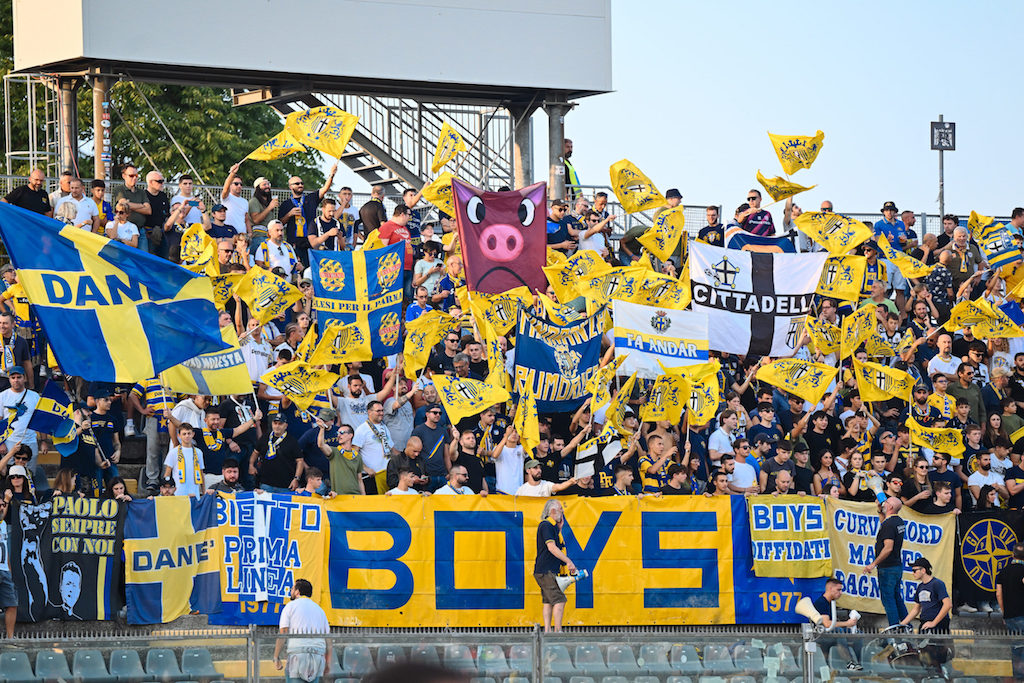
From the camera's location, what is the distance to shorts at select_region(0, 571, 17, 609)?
1448 centimetres

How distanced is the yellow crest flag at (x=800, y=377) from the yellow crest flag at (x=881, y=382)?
66 centimetres

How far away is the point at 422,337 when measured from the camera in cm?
1722

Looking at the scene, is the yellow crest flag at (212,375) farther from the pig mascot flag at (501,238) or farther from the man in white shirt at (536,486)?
the pig mascot flag at (501,238)

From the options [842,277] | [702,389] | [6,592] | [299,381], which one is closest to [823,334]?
[842,277]

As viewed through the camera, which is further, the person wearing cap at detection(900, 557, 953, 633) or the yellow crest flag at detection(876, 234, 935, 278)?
the yellow crest flag at detection(876, 234, 935, 278)

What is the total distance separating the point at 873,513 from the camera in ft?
55.3

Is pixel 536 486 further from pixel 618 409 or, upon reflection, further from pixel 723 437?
pixel 723 437

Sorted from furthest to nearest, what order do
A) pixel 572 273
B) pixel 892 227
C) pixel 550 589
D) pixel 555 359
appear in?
1. pixel 892 227
2. pixel 572 273
3. pixel 555 359
4. pixel 550 589

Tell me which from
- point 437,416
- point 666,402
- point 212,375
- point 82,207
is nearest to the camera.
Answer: point 212,375

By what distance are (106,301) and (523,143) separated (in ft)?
49.5

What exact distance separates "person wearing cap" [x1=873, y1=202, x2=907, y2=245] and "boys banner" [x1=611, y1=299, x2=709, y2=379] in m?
6.47

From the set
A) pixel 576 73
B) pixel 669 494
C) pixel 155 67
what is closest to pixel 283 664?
pixel 669 494

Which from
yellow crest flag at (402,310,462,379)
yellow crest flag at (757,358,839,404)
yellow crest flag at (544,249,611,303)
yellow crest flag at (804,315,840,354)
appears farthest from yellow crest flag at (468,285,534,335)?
yellow crest flag at (804,315,840,354)

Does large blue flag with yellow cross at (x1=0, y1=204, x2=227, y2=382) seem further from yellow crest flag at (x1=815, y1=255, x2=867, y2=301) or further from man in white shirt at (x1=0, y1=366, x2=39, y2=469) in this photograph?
yellow crest flag at (x1=815, y1=255, x2=867, y2=301)
